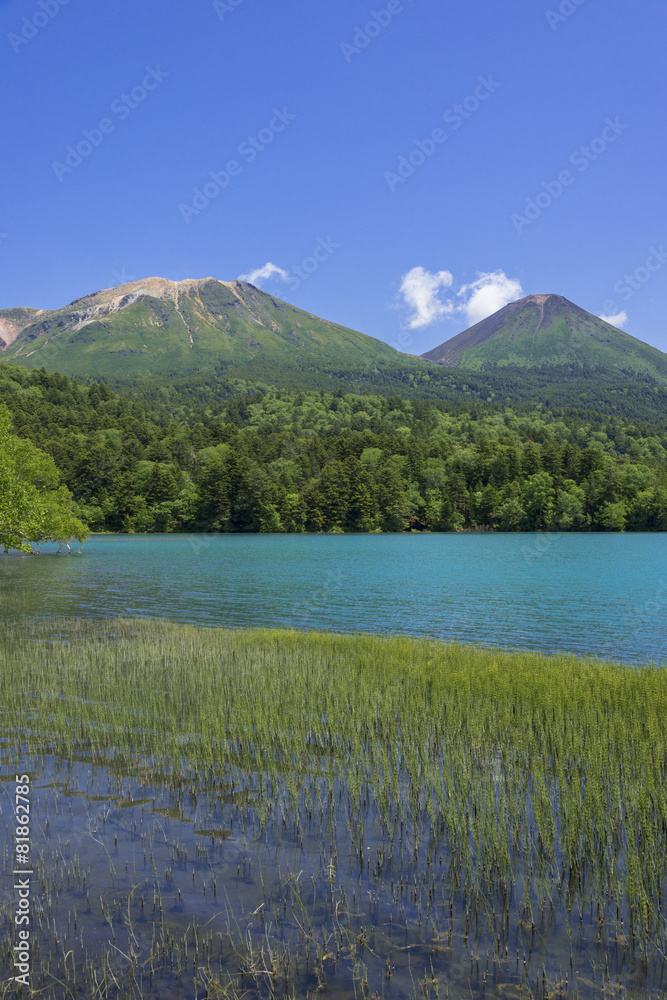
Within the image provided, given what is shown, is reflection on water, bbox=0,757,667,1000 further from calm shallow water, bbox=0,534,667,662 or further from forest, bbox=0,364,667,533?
forest, bbox=0,364,667,533

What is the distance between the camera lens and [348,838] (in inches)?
311

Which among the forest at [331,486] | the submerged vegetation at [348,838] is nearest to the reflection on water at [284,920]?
the submerged vegetation at [348,838]

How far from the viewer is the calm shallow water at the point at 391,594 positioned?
1097 inches

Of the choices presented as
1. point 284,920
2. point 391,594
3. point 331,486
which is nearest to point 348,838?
point 284,920

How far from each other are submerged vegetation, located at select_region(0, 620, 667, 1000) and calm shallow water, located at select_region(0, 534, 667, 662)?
12.0m

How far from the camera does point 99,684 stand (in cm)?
1560

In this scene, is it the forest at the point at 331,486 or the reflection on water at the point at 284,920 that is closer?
the reflection on water at the point at 284,920

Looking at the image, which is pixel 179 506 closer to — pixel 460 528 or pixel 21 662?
pixel 460 528

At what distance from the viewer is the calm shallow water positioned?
27.9 metres

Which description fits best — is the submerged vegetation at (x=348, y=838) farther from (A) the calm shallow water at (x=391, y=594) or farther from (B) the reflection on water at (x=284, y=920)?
(A) the calm shallow water at (x=391, y=594)

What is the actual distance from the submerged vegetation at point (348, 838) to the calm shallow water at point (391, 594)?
12042mm

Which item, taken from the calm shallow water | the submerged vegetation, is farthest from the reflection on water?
the calm shallow water

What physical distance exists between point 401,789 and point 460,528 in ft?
477

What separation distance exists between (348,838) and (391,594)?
33.1 m
